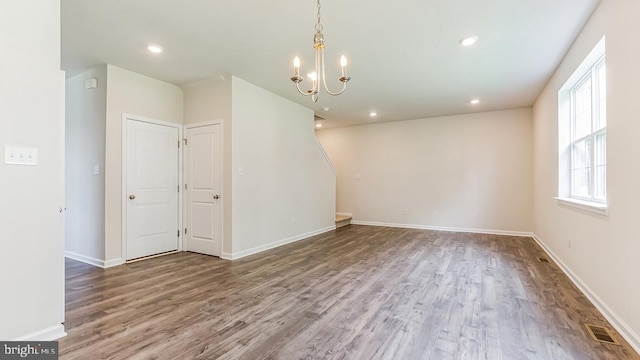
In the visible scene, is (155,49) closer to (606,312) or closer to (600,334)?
(600,334)

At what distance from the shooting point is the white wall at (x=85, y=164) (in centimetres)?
386

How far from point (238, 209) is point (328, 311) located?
229cm

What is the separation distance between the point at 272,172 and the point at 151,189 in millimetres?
1802

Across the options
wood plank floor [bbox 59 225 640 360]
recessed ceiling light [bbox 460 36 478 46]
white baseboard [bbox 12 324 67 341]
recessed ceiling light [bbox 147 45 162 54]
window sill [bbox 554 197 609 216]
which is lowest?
wood plank floor [bbox 59 225 640 360]

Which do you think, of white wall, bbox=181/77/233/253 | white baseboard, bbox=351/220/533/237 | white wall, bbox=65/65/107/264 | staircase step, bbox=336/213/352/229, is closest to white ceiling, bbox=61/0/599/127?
white wall, bbox=181/77/233/253

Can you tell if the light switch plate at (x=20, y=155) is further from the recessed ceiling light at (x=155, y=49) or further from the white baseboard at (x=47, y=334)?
the recessed ceiling light at (x=155, y=49)

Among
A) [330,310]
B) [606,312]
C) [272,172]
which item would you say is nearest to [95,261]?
[272,172]

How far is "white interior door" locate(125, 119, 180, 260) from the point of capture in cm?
405

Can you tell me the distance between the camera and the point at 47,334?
199 centimetres

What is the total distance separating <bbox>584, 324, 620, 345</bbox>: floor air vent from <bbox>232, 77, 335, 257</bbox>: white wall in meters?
3.79

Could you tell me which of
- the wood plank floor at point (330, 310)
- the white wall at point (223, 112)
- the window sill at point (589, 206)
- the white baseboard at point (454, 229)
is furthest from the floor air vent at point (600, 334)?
the white baseboard at point (454, 229)

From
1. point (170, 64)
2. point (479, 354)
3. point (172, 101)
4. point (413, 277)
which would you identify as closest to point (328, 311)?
point (479, 354)

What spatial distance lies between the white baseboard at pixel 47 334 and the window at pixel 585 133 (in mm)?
4263

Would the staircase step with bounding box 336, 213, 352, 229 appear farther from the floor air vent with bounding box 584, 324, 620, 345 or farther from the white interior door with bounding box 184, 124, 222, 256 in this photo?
the floor air vent with bounding box 584, 324, 620, 345
